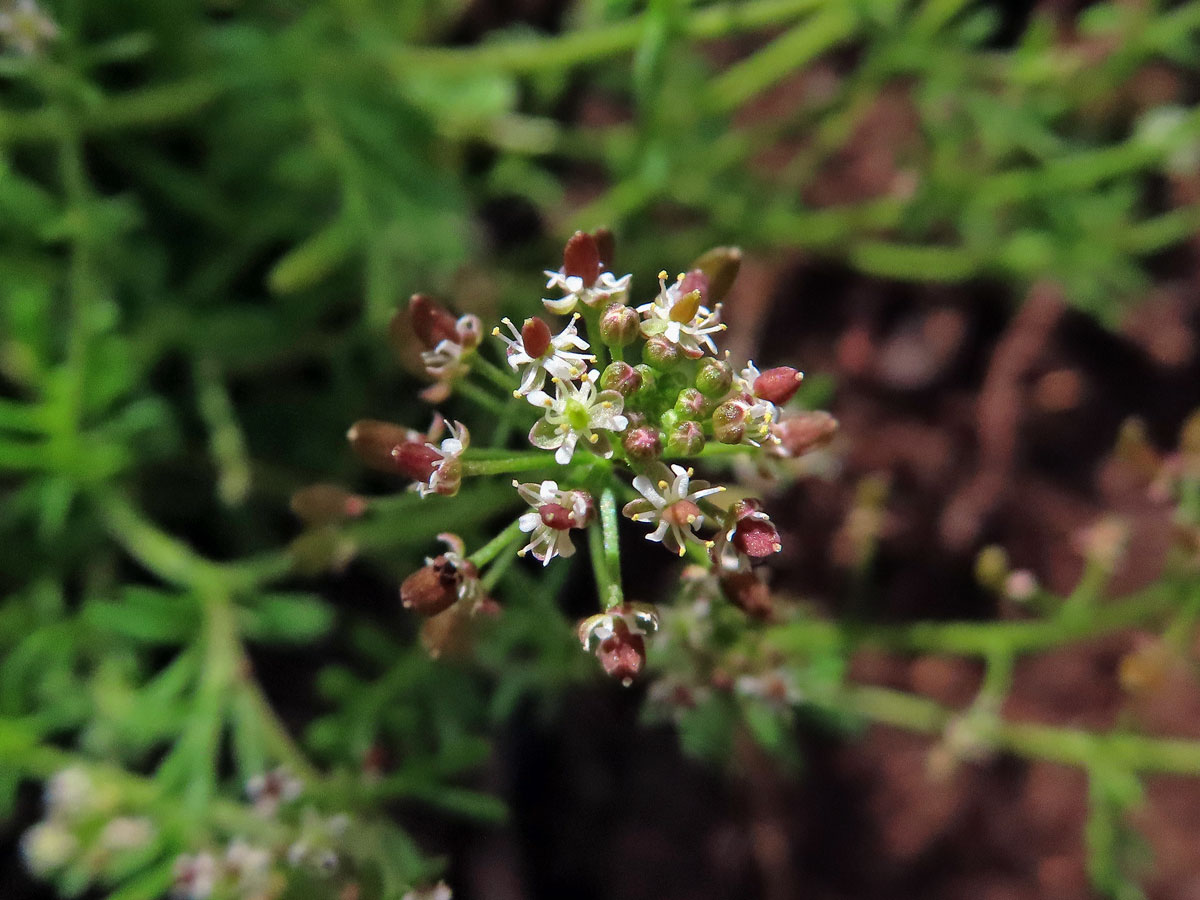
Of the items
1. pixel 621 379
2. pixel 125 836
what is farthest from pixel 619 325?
pixel 125 836

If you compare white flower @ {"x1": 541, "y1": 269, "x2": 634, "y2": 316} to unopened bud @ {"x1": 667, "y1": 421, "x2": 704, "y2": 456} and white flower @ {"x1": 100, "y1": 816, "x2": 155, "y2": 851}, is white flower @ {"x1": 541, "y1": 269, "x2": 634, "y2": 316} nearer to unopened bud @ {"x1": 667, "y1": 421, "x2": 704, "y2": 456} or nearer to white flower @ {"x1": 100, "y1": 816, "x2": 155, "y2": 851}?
unopened bud @ {"x1": 667, "y1": 421, "x2": 704, "y2": 456}

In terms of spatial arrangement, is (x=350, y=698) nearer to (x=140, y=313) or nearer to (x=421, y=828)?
(x=421, y=828)

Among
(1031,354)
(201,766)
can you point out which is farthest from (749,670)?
(1031,354)

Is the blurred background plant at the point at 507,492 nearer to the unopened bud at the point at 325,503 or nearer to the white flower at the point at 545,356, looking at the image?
the unopened bud at the point at 325,503

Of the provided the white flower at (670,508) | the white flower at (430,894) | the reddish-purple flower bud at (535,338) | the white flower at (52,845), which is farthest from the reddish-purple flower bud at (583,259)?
the white flower at (52,845)

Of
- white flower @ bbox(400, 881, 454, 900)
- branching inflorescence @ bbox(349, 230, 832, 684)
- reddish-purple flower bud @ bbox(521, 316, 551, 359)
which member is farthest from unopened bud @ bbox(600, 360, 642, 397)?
white flower @ bbox(400, 881, 454, 900)

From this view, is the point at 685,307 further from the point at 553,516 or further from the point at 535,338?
the point at 553,516

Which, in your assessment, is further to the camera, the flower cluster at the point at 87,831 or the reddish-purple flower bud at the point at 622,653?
the flower cluster at the point at 87,831
